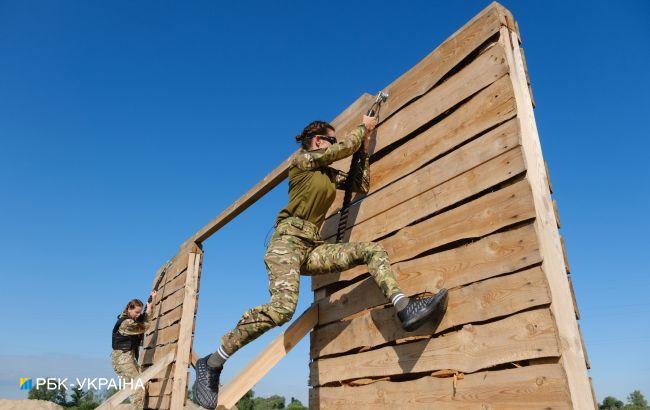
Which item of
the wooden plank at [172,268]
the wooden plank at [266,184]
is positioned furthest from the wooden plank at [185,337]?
the wooden plank at [266,184]

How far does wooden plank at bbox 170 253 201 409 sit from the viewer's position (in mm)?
7008

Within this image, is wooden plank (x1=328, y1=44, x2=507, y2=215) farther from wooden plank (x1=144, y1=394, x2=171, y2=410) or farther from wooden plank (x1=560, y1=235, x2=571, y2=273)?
wooden plank (x1=144, y1=394, x2=171, y2=410)

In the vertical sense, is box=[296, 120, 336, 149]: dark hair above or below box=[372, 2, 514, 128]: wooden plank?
below

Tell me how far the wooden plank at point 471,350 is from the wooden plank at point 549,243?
3.9 inches

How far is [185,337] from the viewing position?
7.22 metres

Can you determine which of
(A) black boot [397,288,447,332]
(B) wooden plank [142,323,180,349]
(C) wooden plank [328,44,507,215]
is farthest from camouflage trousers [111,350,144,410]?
(A) black boot [397,288,447,332]

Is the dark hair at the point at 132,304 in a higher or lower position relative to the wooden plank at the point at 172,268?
lower

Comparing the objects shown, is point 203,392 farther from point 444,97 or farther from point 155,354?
point 155,354

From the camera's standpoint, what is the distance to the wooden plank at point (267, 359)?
3.78 meters

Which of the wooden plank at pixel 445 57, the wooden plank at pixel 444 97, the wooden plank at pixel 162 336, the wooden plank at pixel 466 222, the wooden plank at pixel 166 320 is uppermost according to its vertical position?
the wooden plank at pixel 445 57

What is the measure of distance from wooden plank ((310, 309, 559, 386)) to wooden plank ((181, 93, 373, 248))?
2335 mm

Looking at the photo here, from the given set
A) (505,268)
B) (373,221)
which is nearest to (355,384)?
(373,221)

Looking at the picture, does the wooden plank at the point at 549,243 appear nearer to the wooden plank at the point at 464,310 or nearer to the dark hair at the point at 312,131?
the wooden plank at the point at 464,310

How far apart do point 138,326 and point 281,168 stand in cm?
476
